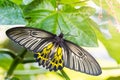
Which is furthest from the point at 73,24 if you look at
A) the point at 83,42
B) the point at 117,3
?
the point at 117,3

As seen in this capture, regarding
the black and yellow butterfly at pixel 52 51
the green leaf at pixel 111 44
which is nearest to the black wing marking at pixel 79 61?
the black and yellow butterfly at pixel 52 51

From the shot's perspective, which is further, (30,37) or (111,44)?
(111,44)

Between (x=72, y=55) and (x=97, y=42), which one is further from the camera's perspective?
(x=97, y=42)

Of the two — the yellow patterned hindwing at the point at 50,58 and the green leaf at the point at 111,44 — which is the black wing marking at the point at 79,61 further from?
the green leaf at the point at 111,44

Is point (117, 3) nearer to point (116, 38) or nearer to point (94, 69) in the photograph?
point (116, 38)

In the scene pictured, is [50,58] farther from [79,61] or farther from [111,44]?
[111,44]

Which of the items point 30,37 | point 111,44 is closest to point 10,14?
point 30,37

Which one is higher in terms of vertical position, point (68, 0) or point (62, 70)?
point (68, 0)

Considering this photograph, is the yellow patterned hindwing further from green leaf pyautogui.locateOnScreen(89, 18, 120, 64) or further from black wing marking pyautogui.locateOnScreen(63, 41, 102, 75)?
green leaf pyautogui.locateOnScreen(89, 18, 120, 64)
